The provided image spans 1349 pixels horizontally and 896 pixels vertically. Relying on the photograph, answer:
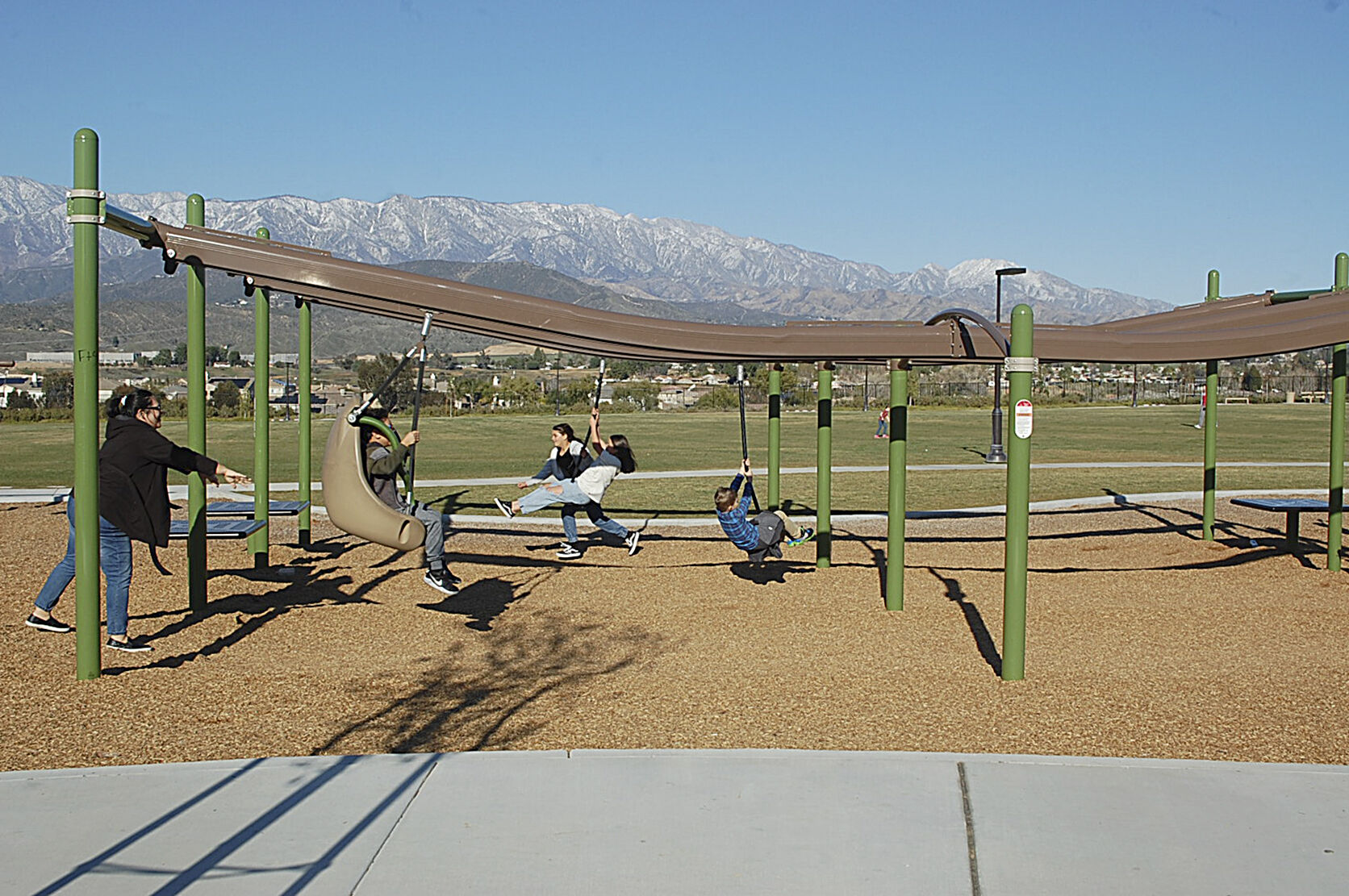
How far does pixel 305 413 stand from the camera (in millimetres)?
12539

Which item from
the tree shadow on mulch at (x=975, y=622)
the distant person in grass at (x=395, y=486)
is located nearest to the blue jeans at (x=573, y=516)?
the distant person in grass at (x=395, y=486)

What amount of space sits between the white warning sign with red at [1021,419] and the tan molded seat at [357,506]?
401cm

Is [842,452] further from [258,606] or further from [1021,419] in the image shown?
[1021,419]

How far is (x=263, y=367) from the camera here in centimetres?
1138

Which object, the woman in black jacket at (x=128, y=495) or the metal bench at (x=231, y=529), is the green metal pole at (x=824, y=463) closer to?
the metal bench at (x=231, y=529)

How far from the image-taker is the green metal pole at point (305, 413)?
40.2 feet

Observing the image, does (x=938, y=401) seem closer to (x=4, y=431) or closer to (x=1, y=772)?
(x=4, y=431)

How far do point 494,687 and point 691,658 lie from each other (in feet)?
4.79

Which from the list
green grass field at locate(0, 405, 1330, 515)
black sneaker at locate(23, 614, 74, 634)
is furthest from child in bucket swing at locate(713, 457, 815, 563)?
black sneaker at locate(23, 614, 74, 634)

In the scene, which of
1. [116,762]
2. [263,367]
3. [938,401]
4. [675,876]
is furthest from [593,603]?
[938,401]

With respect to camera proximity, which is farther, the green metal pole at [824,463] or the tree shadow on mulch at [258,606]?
the green metal pole at [824,463]

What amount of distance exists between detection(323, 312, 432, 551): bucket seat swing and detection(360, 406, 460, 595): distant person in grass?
0.17m

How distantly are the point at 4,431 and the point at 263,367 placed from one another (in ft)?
113

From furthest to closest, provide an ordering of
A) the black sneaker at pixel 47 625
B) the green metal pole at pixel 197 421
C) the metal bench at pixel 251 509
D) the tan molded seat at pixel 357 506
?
the metal bench at pixel 251 509
the green metal pole at pixel 197 421
the black sneaker at pixel 47 625
the tan molded seat at pixel 357 506
